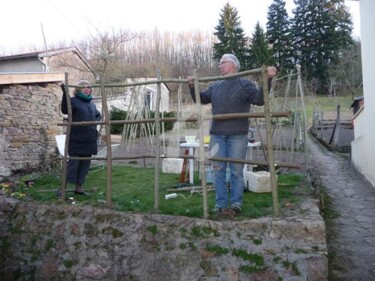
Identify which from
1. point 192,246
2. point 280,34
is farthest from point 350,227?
point 280,34

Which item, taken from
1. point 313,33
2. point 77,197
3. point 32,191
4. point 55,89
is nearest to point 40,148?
point 55,89

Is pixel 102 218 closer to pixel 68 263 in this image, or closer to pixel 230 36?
pixel 68 263

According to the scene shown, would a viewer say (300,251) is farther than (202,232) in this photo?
No

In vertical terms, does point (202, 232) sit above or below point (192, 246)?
above

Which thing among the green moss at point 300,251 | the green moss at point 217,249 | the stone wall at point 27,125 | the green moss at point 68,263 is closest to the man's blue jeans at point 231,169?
the green moss at point 217,249

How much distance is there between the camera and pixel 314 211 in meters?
3.76

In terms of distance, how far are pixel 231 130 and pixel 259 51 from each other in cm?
2597

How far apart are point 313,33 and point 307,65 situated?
3.51 m

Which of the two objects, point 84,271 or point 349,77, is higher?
point 349,77

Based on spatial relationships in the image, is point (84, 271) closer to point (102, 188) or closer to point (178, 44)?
point (102, 188)

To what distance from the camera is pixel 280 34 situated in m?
32.9

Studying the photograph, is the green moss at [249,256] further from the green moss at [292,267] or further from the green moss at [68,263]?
the green moss at [68,263]

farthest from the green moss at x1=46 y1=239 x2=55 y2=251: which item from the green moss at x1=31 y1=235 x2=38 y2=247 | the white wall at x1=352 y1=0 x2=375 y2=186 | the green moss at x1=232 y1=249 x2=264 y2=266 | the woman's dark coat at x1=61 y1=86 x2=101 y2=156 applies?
the white wall at x1=352 y1=0 x2=375 y2=186

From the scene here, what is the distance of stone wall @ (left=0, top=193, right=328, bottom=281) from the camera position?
10.9ft
